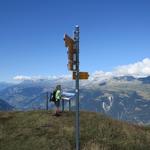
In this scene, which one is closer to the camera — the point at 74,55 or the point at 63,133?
the point at 74,55

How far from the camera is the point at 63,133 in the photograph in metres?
31.0

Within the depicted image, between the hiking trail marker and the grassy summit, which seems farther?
the grassy summit

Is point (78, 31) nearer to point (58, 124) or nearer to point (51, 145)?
point (51, 145)

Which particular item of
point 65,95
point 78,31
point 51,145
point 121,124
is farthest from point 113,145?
point 78,31

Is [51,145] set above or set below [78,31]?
below

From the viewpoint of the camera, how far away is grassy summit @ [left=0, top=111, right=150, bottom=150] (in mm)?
28219

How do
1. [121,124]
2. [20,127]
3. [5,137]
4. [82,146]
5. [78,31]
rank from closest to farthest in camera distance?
[78,31] < [82,146] < [5,137] < [20,127] < [121,124]

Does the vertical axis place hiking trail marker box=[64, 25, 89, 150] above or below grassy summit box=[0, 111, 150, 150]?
above

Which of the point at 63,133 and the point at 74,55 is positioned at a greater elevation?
the point at 74,55

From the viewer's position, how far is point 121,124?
36031 millimetres

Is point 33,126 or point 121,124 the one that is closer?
point 33,126

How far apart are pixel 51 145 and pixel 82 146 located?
7.89 ft

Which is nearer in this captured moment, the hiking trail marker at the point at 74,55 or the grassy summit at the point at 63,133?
the hiking trail marker at the point at 74,55

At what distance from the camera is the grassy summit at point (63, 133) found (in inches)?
1111
